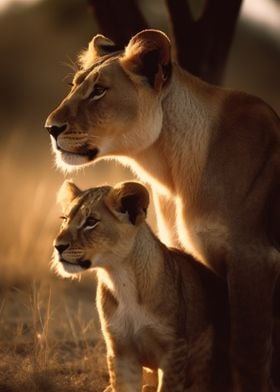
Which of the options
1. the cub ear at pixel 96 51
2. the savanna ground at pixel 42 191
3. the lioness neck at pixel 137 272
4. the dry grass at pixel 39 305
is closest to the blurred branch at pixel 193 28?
the cub ear at pixel 96 51

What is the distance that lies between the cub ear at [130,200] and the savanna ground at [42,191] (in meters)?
0.74

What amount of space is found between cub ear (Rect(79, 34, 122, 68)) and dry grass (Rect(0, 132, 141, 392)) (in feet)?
3.90

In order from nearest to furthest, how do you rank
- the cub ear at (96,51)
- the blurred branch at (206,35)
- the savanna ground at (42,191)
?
1. the cub ear at (96,51)
2. the savanna ground at (42,191)
3. the blurred branch at (206,35)

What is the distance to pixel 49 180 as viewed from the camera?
9883mm

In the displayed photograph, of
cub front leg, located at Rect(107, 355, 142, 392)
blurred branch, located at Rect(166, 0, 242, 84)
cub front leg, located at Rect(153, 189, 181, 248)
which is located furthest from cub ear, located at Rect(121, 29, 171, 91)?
blurred branch, located at Rect(166, 0, 242, 84)

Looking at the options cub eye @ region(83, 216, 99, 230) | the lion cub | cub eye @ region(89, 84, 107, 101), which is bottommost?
the lion cub

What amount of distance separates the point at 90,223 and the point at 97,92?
1.68 feet

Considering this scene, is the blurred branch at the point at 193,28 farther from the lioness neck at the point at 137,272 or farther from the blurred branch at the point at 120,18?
the lioness neck at the point at 137,272

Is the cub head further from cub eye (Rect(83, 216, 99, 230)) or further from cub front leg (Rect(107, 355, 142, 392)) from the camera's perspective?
cub front leg (Rect(107, 355, 142, 392))

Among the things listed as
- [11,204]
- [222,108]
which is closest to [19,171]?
[11,204]

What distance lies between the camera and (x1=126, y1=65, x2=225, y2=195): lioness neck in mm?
4727

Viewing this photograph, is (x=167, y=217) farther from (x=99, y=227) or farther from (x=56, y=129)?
(x=56, y=129)

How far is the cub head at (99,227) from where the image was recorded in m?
4.39

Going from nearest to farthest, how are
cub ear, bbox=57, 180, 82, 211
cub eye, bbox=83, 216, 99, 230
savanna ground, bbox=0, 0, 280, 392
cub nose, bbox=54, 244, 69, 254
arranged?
cub nose, bbox=54, 244, 69, 254
cub eye, bbox=83, 216, 99, 230
cub ear, bbox=57, 180, 82, 211
savanna ground, bbox=0, 0, 280, 392
